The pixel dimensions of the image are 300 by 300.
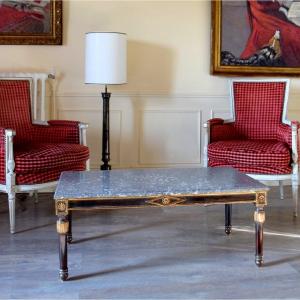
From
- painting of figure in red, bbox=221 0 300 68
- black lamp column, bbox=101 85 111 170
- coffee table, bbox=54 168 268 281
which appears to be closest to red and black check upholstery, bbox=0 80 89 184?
black lamp column, bbox=101 85 111 170

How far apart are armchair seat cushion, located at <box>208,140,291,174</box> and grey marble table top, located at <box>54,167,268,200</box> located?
65 centimetres

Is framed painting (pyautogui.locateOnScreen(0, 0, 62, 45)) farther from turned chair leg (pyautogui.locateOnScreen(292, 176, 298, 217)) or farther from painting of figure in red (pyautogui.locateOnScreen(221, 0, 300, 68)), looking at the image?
turned chair leg (pyautogui.locateOnScreen(292, 176, 298, 217))

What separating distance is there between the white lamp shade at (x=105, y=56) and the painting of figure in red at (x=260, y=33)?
42.0 inches

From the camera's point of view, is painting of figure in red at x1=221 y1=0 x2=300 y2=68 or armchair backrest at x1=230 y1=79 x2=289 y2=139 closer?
armchair backrest at x1=230 y1=79 x2=289 y2=139

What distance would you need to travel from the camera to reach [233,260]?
2623 mm

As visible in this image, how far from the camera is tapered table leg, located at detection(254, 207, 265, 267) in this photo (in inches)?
96.7

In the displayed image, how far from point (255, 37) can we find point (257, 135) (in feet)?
3.17

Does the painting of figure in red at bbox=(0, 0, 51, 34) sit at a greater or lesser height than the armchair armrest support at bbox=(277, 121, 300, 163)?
greater

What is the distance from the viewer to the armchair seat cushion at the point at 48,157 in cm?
312

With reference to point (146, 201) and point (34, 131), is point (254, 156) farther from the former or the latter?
point (34, 131)

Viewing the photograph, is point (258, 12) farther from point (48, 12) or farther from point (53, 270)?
point (53, 270)

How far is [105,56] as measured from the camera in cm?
375

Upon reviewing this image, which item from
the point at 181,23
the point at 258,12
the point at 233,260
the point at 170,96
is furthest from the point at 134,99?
the point at 233,260

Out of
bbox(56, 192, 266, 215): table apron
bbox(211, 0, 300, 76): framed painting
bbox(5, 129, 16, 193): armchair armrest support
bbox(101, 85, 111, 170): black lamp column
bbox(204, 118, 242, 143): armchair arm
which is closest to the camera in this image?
bbox(56, 192, 266, 215): table apron
